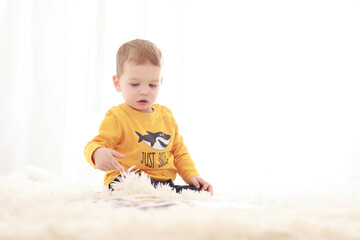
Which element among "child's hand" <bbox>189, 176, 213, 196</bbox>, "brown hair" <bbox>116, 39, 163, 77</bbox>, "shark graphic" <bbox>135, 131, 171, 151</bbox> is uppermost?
"brown hair" <bbox>116, 39, 163, 77</bbox>

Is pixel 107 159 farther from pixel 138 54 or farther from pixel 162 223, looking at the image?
pixel 162 223

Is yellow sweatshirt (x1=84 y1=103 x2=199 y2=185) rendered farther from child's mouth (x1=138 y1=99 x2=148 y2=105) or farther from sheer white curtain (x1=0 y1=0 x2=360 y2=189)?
sheer white curtain (x1=0 y1=0 x2=360 y2=189)

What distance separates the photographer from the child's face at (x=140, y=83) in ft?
4.10

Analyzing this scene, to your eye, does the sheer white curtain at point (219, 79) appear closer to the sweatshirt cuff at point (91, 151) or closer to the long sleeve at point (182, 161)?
the long sleeve at point (182, 161)

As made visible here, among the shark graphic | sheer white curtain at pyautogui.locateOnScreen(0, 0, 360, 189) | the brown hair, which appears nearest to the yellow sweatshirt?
the shark graphic

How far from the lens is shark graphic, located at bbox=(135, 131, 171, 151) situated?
4.09 ft

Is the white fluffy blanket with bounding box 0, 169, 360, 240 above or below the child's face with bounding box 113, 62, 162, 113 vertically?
below

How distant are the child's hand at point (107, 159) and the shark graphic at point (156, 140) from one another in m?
0.21

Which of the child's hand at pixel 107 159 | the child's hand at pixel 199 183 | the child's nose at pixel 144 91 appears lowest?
the child's hand at pixel 199 183

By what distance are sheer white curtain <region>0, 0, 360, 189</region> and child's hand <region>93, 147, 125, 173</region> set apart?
1148 mm

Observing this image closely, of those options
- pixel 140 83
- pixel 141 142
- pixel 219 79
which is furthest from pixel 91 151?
pixel 219 79

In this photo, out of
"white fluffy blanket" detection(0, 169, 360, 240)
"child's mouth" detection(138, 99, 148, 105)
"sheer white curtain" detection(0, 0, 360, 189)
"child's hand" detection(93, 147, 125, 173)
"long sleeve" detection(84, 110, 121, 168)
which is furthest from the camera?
"sheer white curtain" detection(0, 0, 360, 189)

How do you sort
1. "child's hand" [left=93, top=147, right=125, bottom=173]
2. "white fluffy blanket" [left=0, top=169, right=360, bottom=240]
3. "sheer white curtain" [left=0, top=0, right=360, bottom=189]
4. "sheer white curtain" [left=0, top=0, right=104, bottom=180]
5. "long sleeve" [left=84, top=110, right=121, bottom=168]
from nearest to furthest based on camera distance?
"white fluffy blanket" [left=0, top=169, right=360, bottom=240], "child's hand" [left=93, top=147, right=125, bottom=173], "long sleeve" [left=84, top=110, right=121, bottom=168], "sheer white curtain" [left=0, top=0, right=104, bottom=180], "sheer white curtain" [left=0, top=0, right=360, bottom=189]

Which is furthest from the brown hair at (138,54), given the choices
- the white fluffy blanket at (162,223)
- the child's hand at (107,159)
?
the white fluffy blanket at (162,223)
